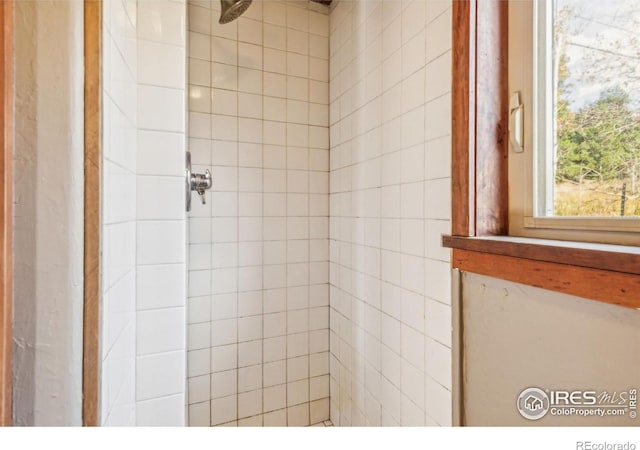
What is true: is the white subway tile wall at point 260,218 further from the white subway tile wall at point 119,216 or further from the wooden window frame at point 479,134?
the wooden window frame at point 479,134

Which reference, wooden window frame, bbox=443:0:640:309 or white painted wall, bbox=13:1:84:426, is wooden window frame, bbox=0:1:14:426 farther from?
wooden window frame, bbox=443:0:640:309

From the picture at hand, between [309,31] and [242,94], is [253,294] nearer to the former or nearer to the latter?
[242,94]

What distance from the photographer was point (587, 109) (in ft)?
2.26

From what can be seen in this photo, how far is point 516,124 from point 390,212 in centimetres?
50

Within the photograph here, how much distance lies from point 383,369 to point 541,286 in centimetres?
77

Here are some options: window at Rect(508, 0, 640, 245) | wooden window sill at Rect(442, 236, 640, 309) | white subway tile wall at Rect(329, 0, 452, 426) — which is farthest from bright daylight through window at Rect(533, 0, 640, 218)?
white subway tile wall at Rect(329, 0, 452, 426)

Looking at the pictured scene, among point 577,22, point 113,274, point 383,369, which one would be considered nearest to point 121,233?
point 113,274

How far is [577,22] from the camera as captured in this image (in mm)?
709

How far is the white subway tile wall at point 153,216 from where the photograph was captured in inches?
31.7

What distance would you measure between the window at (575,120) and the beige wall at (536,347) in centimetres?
16

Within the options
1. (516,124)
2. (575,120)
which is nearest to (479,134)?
(516,124)

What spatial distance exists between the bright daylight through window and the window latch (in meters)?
0.03

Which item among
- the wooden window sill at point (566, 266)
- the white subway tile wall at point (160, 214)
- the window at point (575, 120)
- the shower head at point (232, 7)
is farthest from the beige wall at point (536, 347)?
the shower head at point (232, 7)

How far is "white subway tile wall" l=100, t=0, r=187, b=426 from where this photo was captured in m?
0.81
